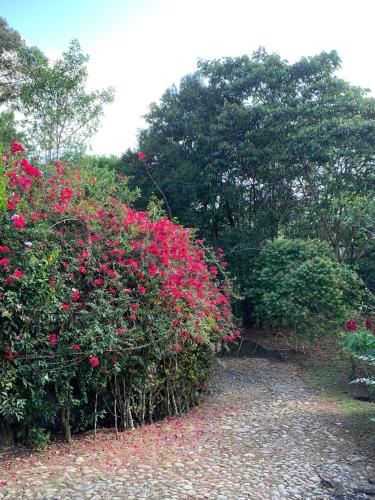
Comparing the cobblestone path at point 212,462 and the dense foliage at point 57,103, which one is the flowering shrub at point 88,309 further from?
the dense foliage at point 57,103

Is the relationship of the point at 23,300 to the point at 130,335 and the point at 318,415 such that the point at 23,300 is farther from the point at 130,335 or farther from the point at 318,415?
the point at 318,415

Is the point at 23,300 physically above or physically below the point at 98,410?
above

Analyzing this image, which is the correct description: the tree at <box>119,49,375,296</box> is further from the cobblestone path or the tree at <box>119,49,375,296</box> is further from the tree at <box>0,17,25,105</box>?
the cobblestone path

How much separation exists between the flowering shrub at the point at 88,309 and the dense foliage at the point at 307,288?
3402 mm

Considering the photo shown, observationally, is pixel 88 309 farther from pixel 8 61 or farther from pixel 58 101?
pixel 8 61

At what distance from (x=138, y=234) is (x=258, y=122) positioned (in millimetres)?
7033

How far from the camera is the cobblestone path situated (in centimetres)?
329

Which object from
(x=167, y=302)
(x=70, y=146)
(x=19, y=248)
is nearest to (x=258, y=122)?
(x=70, y=146)

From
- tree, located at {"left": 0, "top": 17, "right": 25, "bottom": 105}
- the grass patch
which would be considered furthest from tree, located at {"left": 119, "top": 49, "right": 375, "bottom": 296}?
tree, located at {"left": 0, "top": 17, "right": 25, "bottom": 105}

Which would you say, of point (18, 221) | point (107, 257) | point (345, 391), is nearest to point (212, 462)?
point (107, 257)

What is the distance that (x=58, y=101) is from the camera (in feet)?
35.3

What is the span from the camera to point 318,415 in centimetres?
546

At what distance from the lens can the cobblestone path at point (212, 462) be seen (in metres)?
3.29

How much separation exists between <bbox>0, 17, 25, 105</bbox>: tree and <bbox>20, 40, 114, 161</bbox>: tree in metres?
2.61
